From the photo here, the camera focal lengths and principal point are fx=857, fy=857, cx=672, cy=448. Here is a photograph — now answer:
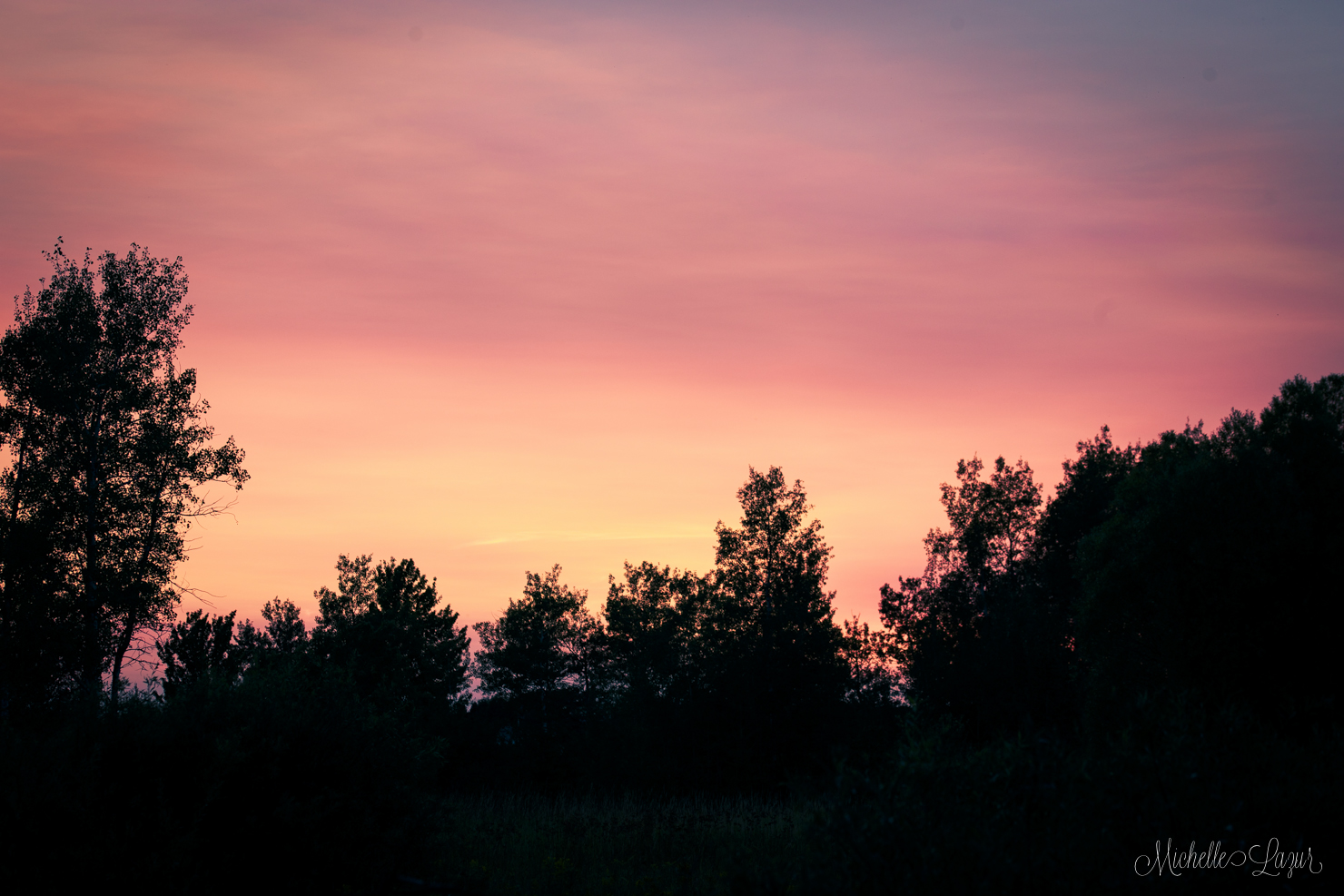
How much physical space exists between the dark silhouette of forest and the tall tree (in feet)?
0.35

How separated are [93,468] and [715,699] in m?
28.4

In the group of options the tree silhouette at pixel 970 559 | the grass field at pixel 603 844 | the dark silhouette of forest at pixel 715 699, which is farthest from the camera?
the tree silhouette at pixel 970 559

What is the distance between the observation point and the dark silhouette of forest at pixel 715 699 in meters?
9.88

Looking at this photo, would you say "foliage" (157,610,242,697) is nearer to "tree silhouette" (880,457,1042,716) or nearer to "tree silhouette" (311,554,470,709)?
"tree silhouette" (311,554,470,709)

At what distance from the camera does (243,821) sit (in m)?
12.3

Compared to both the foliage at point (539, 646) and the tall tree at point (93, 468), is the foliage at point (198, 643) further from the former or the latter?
the foliage at point (539, 646)

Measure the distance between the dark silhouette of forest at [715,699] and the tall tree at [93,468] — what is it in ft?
0.35

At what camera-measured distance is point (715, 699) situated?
42812mm

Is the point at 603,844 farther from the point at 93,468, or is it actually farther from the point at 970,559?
the point at 970,559

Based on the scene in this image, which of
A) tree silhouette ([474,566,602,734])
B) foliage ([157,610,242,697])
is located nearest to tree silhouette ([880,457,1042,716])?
tree silhouette ([474,566,602,734])

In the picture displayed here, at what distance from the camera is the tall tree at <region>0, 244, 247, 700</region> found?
27203 millimetres

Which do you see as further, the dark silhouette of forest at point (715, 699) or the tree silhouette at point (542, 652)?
the tree silhouette at point (542, 652)

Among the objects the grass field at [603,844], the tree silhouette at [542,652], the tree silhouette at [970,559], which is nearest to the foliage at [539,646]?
the tree silhouette at [542,652]

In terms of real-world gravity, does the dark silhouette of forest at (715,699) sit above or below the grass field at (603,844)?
above
